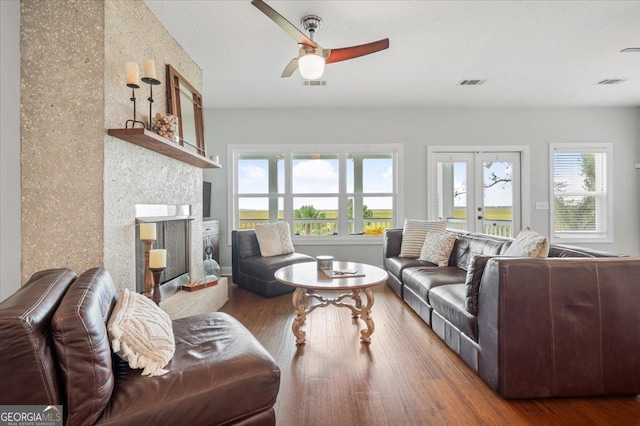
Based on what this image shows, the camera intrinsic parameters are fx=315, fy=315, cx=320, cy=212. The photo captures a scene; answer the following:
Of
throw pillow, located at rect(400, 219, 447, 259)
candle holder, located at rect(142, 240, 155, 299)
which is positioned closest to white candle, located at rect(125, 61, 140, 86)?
candle holder, located at rect(142, 240, 155, 299)

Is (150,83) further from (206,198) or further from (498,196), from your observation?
(498,196)

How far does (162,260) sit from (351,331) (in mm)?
1662

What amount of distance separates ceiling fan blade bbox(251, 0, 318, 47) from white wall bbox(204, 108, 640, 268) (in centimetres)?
296

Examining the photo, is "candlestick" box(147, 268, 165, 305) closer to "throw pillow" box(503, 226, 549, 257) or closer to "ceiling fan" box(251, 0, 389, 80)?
"ceiling fan" box(251, 0, 389, 80)

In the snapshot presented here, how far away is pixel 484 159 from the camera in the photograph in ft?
17.6

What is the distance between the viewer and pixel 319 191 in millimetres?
5398

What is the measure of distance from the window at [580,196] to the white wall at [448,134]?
168mm

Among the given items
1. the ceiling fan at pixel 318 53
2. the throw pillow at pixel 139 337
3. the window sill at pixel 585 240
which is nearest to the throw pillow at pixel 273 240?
the ceiling fan at pixel 318 53

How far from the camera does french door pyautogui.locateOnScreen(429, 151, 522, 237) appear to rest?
5363mm

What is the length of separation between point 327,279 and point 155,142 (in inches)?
67.2

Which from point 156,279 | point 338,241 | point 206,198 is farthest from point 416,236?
point 206,198

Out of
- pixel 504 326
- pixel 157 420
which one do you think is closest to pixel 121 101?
pixel 157 420

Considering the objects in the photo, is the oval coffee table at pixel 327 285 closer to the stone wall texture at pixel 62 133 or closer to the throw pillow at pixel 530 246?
the throw pillow at pixel 530 246

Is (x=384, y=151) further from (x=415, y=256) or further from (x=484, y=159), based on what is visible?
(x=415, y=256)
